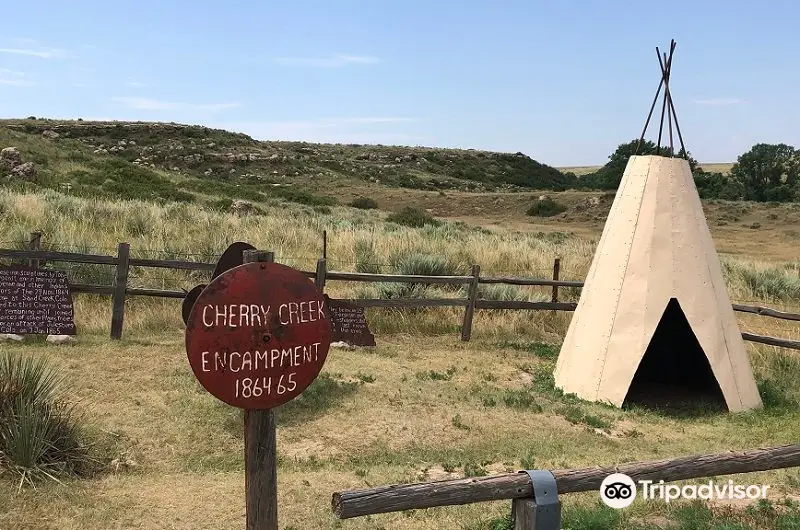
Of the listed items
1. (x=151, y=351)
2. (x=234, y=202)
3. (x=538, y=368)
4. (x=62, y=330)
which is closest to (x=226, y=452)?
(x=151, y=351)

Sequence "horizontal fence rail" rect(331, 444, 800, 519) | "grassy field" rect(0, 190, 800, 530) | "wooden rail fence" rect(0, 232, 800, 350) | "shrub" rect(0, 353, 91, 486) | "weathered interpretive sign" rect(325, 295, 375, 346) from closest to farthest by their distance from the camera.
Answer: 1. "horizontal fence rail" rect(331, 444, 800, 519)
2. "grassy field" rect(0, 190, 800, 530)
3. "shrub" rect(0, 353, 91, 486)
4. "wooden rail fence" rect(0, 232, 800, 350)
5. "weathered interpretive sign" rect(325, 295, 375, 346)

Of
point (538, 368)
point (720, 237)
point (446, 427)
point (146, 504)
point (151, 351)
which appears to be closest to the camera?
point (146, 504)

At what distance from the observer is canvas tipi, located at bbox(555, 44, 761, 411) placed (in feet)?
24.2

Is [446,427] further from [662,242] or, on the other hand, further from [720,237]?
[720,237]

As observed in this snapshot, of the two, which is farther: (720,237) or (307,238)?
(720,237)

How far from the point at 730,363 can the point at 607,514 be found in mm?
4076

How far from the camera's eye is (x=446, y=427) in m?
6.51

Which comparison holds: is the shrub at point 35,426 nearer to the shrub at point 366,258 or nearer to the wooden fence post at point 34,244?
the wooden fence post at point 34,244

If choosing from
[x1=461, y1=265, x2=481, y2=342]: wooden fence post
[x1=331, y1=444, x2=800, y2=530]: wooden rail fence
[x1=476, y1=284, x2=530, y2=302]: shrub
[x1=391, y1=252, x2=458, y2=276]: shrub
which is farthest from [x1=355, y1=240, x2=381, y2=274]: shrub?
[x1=331, y1=444, x2=800, y2=530]: wooden rail fence

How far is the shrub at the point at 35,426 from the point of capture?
464 centimetres

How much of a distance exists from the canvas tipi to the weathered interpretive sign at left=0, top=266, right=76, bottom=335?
6.24 metres

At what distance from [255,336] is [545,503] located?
55.9 inches

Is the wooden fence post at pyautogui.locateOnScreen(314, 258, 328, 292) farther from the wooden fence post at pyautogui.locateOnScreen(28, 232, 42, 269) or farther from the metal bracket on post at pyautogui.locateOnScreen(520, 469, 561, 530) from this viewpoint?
the metal bracket on post at pyautogui.locateOnScreen(520, 469, 561, 530)

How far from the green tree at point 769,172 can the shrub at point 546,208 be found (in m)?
17.6
